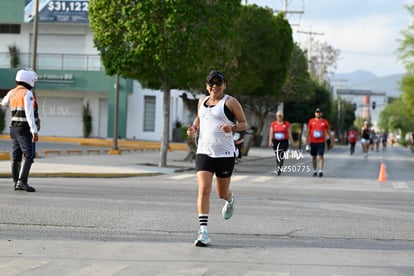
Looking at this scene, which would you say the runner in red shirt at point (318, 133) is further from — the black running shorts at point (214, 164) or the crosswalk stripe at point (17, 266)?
the crosswalk stripe at point (17, 266)

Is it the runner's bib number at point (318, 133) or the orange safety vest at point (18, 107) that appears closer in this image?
the orange safety vest at point (18, 107)

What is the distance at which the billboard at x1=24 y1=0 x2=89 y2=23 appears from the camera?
168ft

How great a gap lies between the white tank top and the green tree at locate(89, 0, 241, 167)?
15.1 m

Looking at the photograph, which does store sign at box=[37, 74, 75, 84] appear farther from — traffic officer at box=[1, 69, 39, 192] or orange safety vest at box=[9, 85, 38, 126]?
orange safety vest at box=[9, 85, 38, 126]

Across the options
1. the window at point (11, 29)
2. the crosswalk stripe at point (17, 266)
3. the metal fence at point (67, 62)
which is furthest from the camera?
the window at point (11, 29)

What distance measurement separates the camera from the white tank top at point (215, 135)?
360 inches

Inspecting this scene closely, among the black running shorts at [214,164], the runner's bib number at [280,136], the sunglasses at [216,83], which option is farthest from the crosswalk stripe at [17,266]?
the runner's bib number at [280,136]

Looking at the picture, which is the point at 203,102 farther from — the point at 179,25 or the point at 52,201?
the point at 179,25

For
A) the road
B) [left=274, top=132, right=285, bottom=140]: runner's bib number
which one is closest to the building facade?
[left=274, top=132, right=285, bottom=140]: runner's bib number

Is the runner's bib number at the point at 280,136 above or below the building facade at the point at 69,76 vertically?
below

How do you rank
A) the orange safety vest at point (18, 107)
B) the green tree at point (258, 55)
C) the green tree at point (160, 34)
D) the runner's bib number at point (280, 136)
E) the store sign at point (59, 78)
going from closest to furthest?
the orange safety vest at point (18, 107), the green tree at point (160, 34), the runner's bib number at point (280, 136), the green tree at point (258, 55), the store sign at point (59, 78)

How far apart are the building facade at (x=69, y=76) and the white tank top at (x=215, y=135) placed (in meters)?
42.1

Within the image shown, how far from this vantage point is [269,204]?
13.7 metres

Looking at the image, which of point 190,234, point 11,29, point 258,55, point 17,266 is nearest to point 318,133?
point 258,55
